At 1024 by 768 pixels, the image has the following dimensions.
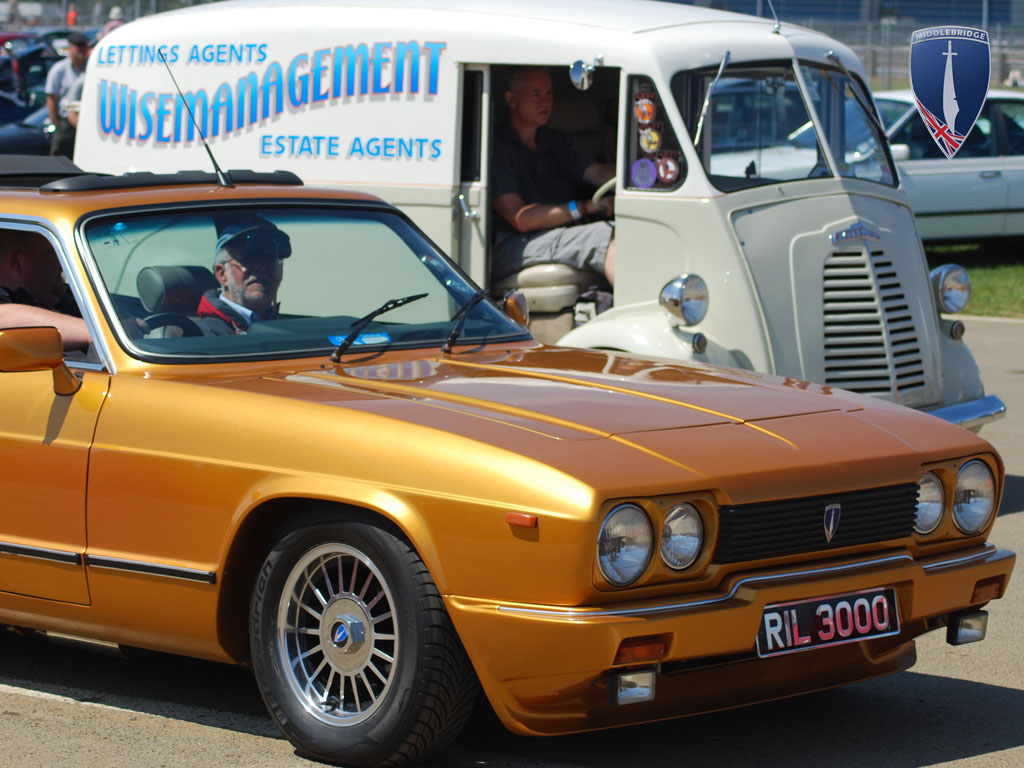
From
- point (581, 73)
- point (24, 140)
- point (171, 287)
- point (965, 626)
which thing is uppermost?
point (581, 73)

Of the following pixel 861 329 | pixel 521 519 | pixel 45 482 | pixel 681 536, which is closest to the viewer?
pixel 521 519

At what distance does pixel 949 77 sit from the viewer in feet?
19.7

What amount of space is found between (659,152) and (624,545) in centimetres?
467

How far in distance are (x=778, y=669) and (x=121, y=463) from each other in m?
1.86

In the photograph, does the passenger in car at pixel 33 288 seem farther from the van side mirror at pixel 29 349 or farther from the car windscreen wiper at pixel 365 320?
the car windscreen wiper at pixel 365 320

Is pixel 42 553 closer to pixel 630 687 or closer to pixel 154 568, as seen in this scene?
pixel 154 568

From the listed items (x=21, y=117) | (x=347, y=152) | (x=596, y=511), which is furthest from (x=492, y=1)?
(x=21, y=117)

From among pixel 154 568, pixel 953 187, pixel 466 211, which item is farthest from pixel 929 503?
pixel 953 187

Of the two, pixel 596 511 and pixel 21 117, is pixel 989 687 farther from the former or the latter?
pixel 21 117

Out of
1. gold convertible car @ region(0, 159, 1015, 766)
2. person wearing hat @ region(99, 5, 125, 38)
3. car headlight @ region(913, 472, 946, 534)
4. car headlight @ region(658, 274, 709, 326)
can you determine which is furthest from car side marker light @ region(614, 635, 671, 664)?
person wearing hat @ region(99, 5, 125, 38)

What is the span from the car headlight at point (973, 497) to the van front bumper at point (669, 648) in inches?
12.2

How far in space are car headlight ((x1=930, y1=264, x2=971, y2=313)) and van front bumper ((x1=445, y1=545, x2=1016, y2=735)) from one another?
14.9ft

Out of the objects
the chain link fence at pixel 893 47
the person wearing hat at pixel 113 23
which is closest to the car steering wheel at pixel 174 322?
the person wearing hat at pixel 113 23

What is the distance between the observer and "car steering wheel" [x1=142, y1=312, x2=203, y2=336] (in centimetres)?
487
